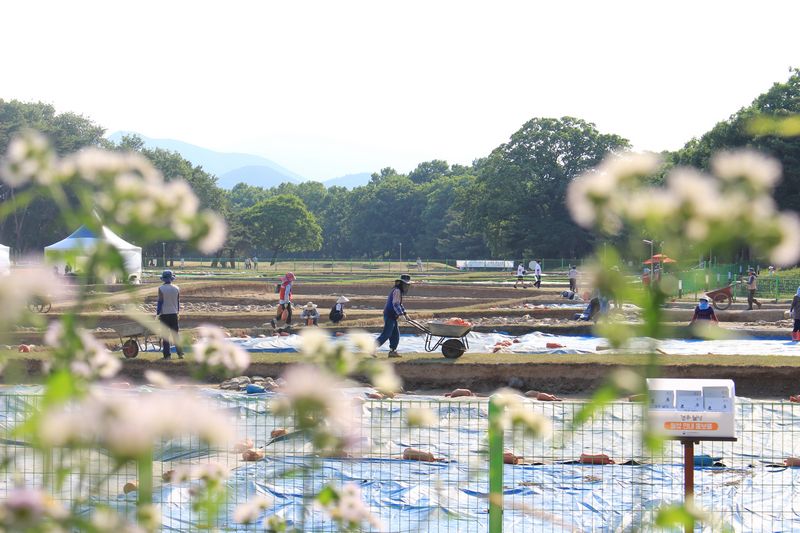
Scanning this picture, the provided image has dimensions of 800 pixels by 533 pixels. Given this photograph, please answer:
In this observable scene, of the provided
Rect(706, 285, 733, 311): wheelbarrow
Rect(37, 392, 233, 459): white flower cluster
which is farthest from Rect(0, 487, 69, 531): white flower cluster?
Rect(706, 285, 733, 311): wheelbarrow

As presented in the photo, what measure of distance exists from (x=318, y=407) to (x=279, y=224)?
94.9 m

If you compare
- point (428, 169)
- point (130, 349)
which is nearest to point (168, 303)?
point (130, 349)

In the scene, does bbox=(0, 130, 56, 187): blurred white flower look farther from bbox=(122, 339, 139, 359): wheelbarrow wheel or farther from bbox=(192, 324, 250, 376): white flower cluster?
bbox=(122, 339, 139, 359): wheelbarrow wheel

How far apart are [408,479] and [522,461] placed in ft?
5.81

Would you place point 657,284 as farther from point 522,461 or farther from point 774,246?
point 522,461

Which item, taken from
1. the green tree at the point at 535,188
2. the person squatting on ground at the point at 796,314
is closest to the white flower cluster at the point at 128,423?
the person squatting on ground at the point at 796,314

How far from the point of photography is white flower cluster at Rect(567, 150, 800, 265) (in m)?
1.11

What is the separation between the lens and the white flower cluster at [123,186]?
4.29 feet

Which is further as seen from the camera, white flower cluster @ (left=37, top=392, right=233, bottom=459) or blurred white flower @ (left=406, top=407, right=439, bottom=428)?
blurred white flower @ (left=406, top=407, right=439, bottom=428)

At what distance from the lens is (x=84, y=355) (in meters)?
1.50

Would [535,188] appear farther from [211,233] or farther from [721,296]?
[211,233]

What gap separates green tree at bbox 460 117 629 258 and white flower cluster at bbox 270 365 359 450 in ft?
232

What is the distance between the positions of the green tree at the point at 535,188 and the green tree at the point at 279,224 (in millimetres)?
20829

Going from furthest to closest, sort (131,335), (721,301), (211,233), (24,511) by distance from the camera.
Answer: (721,301) < (131,335) < (211,233) < (24,511)
